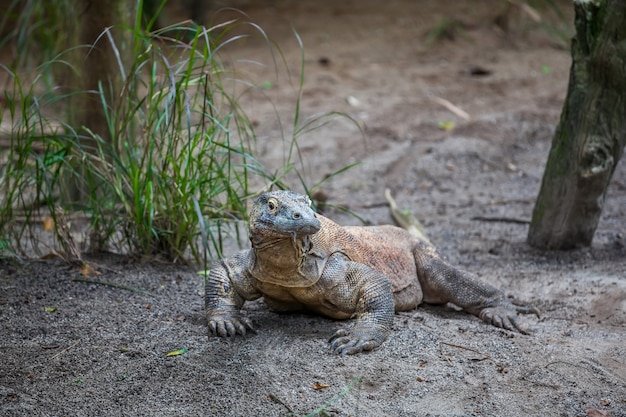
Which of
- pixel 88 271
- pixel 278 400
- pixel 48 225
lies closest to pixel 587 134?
pixel 278 400

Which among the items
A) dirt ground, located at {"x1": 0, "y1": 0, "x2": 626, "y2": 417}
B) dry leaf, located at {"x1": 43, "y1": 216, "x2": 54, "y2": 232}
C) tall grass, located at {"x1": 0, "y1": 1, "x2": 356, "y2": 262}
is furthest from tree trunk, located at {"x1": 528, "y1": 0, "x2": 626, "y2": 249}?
dry leaf, located at {"x1": 43, "y1": 216, "x2": 54, "y2": 232}

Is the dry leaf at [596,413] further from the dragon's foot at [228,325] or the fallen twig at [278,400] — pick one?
the dragon's foot at [228,325]

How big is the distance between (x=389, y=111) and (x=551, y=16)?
17.0 feet

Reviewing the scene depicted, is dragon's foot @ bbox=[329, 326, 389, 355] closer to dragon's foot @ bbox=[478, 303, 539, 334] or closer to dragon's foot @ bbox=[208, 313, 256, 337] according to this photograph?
dragon's foot @ bbox=[208, 313, 256, 337]

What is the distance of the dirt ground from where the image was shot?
3.45 meters

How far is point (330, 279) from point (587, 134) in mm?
2339

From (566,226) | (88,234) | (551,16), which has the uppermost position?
(551,16)

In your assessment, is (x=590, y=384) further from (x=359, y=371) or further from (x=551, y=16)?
(x=551, y=16)

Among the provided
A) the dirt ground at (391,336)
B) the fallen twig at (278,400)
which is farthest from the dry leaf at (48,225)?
the fallen twig at (278,400)

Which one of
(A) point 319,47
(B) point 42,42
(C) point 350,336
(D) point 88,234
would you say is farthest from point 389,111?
(C) point 350,336

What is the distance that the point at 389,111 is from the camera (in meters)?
9.51

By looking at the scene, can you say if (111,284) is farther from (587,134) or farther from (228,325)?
(587,134)

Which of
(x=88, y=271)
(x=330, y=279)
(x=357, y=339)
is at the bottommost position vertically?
(x=88, y=271)

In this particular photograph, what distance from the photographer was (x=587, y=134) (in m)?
5.49
